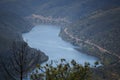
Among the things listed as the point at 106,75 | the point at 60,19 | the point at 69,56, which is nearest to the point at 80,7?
the point at 60,19

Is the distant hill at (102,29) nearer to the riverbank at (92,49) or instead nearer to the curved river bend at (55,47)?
the riverbank at (92,49)

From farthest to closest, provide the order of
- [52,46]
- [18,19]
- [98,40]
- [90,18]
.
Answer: [18,19] → [90,18] → [98,40] → [52,46]

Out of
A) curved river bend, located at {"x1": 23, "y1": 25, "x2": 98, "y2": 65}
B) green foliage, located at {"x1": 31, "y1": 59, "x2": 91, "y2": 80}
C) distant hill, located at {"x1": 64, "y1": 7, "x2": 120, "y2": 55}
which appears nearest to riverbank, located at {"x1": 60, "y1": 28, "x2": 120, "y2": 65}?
distant hill, located at {"x1": 64, "y1": 7, "x2": 120, "y2": 55}

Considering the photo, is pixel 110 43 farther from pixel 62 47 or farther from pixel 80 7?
pixel 80 7

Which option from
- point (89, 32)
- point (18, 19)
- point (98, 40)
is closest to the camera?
point (98, 40)

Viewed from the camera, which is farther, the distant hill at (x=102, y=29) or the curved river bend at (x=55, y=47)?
the distant hill at (x=102, y=29)

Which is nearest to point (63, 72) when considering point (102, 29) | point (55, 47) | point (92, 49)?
point (55, 47)

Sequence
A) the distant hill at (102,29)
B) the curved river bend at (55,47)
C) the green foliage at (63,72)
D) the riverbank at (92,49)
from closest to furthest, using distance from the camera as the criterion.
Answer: the green foliage at (63,72) < the riverbank at (92,49) < the curved river bend at (55,47) < the distant hill at (102,29)

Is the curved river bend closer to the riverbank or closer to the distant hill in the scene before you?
the riverbank

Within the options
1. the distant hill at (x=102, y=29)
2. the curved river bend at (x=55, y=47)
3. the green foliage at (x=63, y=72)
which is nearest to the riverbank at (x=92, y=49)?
the distant hill at (x=102, y=29)
